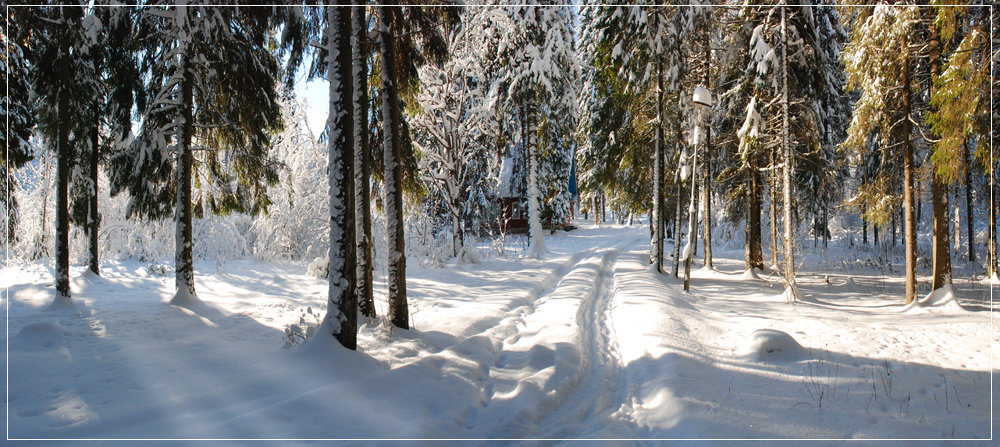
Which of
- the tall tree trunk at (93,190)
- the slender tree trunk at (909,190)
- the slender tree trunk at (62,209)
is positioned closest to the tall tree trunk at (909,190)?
the slender tree trunk at (909,190)

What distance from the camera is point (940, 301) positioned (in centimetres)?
988

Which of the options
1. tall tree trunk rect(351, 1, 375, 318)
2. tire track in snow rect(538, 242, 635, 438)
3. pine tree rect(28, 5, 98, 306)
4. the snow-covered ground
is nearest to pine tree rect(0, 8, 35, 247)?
pine tree rect(28, 5, 98, 306)

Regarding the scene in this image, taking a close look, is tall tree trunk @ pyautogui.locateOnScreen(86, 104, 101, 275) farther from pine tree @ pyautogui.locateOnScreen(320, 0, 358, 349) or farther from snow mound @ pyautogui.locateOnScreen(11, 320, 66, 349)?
pine tree @ pyautogui.locateOnScreen(320, 0, 358, 349)

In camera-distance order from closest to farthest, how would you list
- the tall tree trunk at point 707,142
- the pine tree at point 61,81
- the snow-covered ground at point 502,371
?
1. the snow-covered ground at point 502,371
2. the pine tree at point 61,81
3. the tall tree trunk at point 707,142

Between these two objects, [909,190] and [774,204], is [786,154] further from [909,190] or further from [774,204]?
[774,204]

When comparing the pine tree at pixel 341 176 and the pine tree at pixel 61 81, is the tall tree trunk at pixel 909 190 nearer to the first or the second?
the pine tree at pixel 341 176

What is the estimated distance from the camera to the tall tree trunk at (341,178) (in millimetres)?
5410

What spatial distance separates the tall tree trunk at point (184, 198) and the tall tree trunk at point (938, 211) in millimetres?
15083

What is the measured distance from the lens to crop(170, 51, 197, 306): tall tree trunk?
27.7 feet

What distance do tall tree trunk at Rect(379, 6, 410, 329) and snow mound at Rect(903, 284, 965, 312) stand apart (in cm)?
1102

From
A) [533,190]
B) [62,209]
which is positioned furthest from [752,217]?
[62,209]

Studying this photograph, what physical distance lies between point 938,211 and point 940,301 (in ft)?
6.56

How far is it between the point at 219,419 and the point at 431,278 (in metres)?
9.46

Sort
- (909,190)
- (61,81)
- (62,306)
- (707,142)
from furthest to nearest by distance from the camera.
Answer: (707,142) → (909,190) → (62,306) → (61,81)
